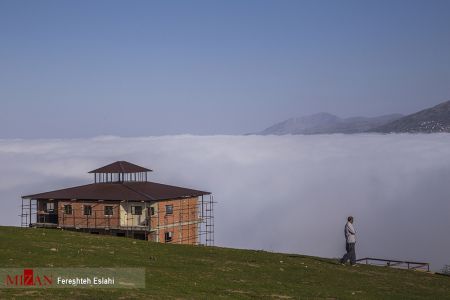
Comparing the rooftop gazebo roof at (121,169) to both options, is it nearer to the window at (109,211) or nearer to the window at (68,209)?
the window at (109,211)

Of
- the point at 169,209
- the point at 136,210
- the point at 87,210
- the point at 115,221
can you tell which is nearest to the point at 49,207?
the point at 87,210

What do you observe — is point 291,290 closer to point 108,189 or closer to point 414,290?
point 414,290

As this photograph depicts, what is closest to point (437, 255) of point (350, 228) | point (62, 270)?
point (350, 228)

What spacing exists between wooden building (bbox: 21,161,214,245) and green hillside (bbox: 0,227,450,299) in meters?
32.8

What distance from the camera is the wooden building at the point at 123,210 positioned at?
7194cm

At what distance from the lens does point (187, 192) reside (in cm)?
7750

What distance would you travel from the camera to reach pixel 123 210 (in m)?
72.5

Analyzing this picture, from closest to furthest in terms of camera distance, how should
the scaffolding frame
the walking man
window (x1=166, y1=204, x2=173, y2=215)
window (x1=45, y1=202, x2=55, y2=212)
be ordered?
the walking man → the scaffolding frame → window (x1=166, y1=204, x2=173, y2=215) → window (x1=45, y1=202, x2=55, y2=212)

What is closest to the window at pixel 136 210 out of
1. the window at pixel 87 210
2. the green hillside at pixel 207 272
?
the window at pixel 87 210
